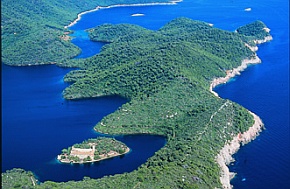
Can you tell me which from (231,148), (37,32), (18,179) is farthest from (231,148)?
(37,32)

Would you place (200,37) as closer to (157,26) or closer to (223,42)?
(223,42)

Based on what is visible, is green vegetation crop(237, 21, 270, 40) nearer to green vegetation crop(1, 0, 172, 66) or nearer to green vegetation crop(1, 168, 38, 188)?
green vegetation crop(1, 0, 172, 66)

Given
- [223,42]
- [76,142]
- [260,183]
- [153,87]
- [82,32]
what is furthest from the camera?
[82,32]

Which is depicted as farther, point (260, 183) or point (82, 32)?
point (82, 32)

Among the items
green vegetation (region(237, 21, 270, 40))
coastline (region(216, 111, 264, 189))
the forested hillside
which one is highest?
green vegetation (region(237, 21, 270, 40))

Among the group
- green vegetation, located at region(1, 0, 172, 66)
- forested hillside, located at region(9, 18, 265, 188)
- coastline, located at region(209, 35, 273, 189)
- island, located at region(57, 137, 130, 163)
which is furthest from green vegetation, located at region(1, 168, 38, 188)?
green vegetation, located at region(1, 0, 172, 66)

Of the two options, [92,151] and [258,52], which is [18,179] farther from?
[258,52]

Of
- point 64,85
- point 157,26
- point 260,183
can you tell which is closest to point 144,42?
point 64,85

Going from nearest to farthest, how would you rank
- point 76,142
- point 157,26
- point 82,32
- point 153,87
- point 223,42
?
point 76,142 → point 153,87 → point 223,42 → point 82,32 → point 157,26

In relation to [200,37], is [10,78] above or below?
below
